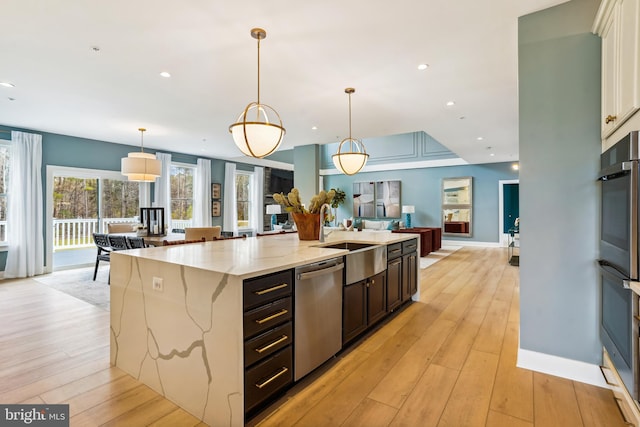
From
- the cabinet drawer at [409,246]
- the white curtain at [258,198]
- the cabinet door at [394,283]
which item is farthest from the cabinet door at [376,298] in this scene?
the white curtain at [258,198]

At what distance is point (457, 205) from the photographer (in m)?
9.69

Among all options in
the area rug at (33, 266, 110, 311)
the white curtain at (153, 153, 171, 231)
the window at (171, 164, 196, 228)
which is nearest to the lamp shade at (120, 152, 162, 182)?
the area rug at (33, 266, 110, 311)

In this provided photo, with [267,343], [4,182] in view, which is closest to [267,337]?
[267,343]

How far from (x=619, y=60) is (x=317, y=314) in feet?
7.78

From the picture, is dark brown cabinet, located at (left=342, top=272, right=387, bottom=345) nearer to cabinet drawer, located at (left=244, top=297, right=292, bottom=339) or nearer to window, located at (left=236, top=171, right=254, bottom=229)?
cabinet drawer, located at (left=244, top=297, right=292, bottom=339)

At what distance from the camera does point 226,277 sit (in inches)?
64.9

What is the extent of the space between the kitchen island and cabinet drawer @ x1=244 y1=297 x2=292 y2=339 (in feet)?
0.20

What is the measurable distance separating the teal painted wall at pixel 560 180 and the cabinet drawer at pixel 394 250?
3.94 ft

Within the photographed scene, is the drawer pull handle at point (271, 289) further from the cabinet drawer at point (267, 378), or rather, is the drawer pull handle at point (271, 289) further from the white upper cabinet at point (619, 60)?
the white upper cabinet at point (619, 60)

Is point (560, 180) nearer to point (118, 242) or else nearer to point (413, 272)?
point (413, 272)

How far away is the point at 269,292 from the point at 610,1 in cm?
261

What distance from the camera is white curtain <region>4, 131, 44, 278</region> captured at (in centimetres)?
526

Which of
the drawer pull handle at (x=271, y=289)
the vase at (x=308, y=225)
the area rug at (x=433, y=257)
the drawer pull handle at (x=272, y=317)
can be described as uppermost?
the vase at (x=308, y=225)

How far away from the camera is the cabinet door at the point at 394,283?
10.6 feet
